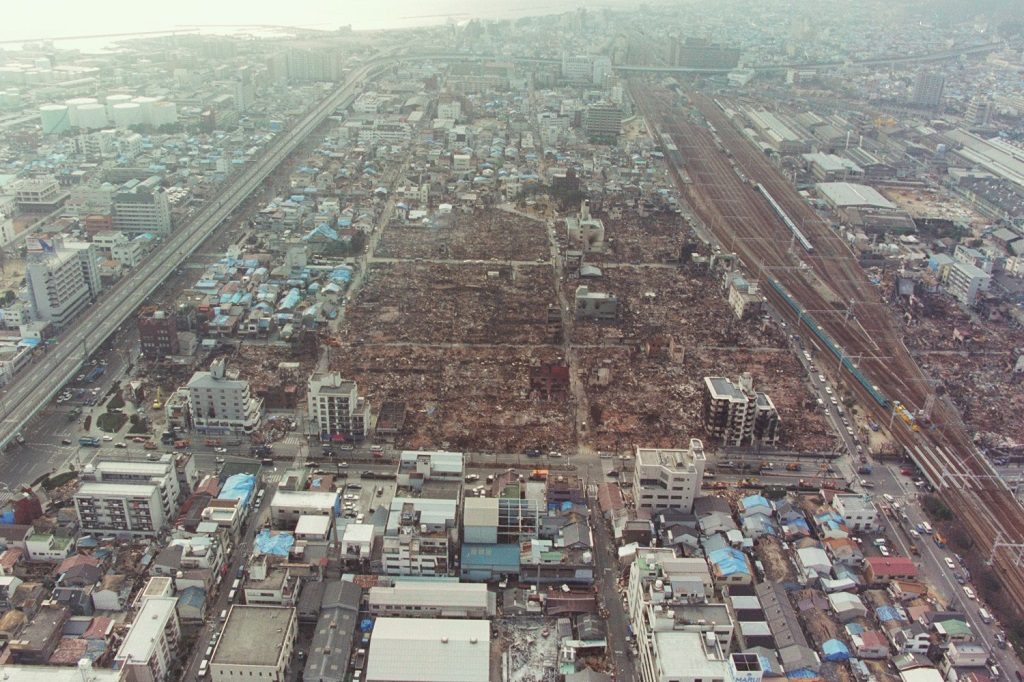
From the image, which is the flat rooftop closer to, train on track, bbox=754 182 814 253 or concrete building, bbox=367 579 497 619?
concrete building, bbox=367 579 497 619

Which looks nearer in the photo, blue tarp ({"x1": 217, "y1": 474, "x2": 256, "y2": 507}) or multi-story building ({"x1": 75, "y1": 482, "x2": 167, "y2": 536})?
multi-story building ({"x1": 75, "y1": 482, "x2": 167, "y2": 536})

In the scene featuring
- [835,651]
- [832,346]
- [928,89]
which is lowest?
[835,651]

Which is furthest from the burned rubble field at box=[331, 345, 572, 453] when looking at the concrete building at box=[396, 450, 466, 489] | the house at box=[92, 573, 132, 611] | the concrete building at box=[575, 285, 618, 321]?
the house at box=[92, 573, 132, 611]

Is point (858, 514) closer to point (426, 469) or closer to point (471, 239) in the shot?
point (426, 469)

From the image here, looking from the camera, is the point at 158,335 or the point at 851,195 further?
the point at 851,195

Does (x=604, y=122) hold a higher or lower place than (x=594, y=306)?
higher

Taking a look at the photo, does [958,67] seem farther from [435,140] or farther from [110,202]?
[110,202]

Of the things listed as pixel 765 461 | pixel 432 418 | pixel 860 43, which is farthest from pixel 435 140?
pixel 860 43

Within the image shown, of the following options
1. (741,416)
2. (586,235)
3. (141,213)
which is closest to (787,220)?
(586,235)
